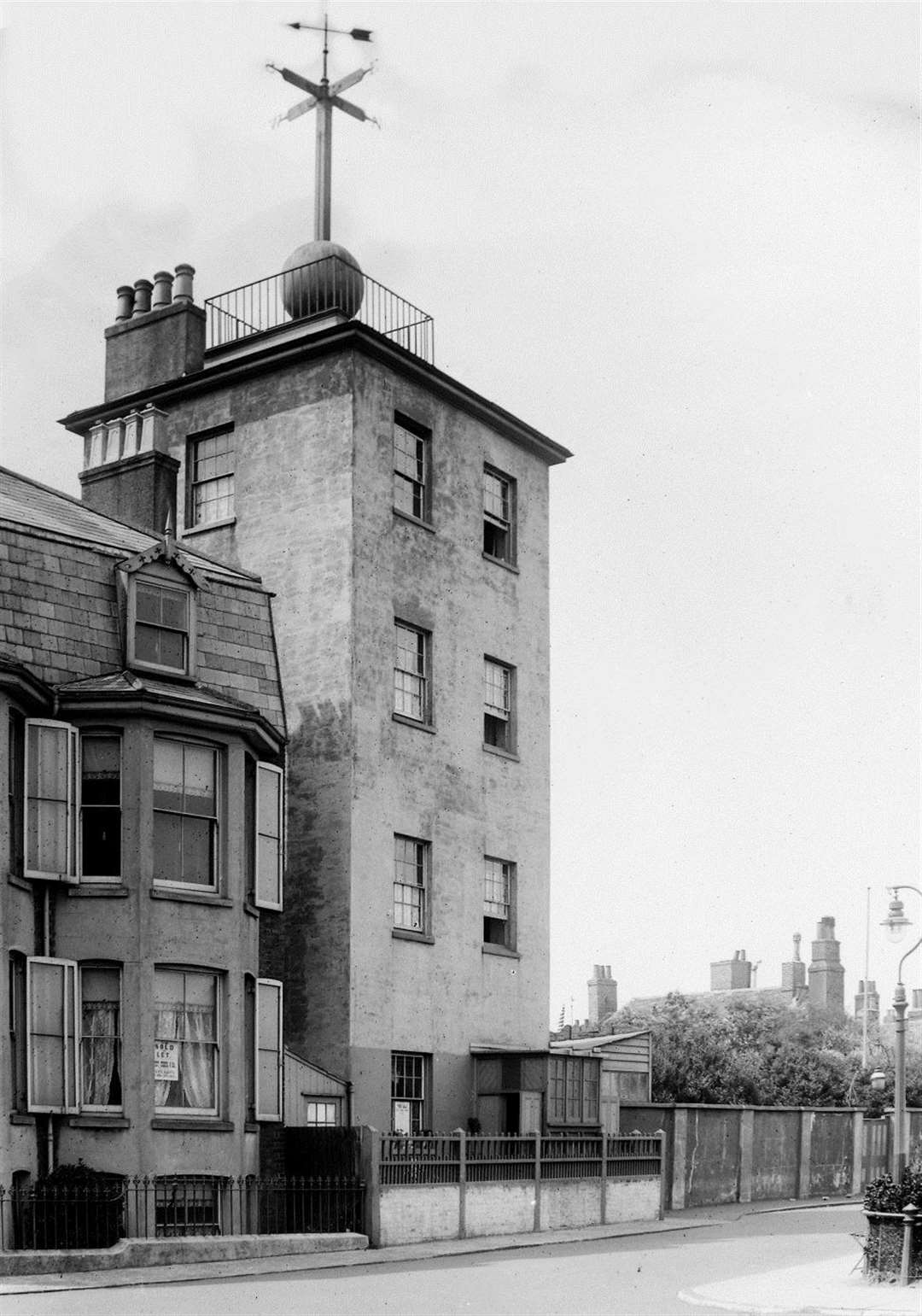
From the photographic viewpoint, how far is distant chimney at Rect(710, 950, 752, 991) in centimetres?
12188

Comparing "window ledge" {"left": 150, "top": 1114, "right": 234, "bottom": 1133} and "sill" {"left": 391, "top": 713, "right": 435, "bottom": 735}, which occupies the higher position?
"sill" {"left": 391, "top": 713, "right": 435, "bottom": 735}

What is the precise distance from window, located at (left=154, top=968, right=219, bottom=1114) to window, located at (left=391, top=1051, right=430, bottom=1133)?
5.96m

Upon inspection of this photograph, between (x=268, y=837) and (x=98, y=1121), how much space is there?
17.7 ft

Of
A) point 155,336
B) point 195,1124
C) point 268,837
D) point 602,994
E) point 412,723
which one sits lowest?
point 602,994

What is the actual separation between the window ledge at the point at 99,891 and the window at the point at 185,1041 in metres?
1.29

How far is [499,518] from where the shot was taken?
123ft

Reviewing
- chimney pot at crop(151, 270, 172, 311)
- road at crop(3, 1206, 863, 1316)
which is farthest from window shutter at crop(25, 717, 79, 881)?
chimney pot at crop(151, 270, 172, 311)

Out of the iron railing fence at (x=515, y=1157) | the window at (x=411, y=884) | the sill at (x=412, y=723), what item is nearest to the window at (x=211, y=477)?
the sill at (x=412, y=723)

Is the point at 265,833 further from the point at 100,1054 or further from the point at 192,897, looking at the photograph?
the point at 100,1054

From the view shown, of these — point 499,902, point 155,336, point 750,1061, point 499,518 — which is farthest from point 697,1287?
point 750,1061

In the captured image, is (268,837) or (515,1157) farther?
(515,1157)

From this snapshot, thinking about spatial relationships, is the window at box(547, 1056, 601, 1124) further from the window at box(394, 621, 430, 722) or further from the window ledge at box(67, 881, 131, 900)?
the window ledge at box(67, 881, 131, 900)

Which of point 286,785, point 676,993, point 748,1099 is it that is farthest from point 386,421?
point 676,993

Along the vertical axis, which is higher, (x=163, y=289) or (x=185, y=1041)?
(x=163, y=289)
